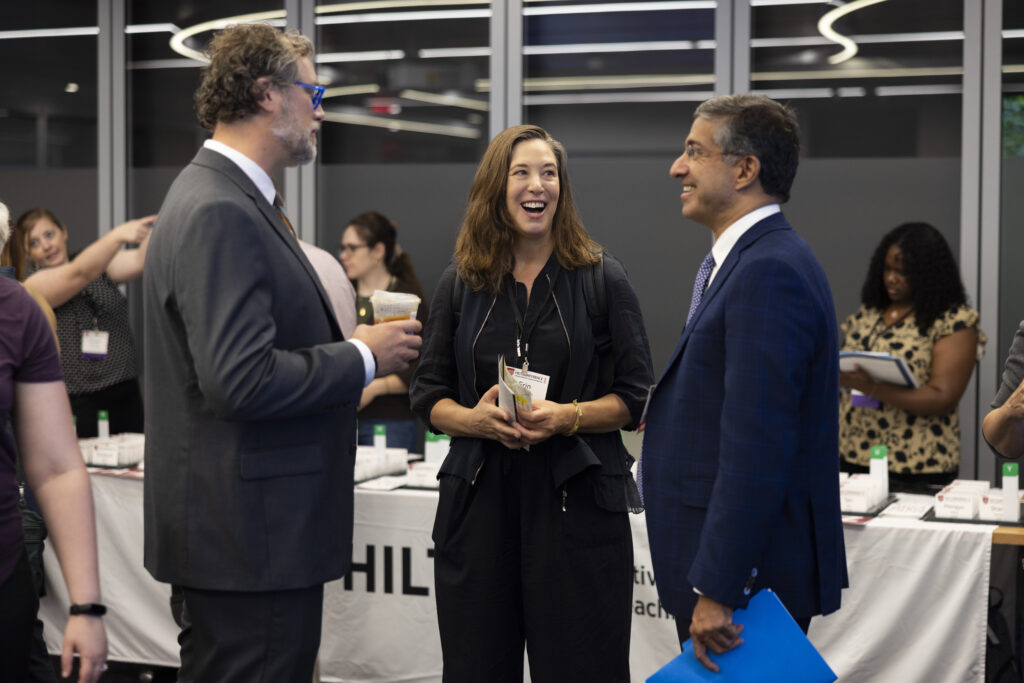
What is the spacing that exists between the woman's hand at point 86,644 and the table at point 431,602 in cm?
199

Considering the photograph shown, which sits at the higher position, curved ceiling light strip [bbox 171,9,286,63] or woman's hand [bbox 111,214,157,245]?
curved ceiling light strip [bbox 171,9,286,63]

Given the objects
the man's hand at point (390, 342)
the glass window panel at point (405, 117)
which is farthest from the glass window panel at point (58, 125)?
the man's hand at point (390, 342)

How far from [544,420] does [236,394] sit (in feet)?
2.66

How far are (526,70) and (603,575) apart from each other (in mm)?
3824

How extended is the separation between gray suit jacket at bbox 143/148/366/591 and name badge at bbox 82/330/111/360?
3153 mm

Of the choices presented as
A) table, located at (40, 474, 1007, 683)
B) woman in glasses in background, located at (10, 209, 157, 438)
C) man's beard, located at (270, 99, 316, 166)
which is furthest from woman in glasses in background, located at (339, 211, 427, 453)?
man's beard, located at (270, 99, 316, 166)

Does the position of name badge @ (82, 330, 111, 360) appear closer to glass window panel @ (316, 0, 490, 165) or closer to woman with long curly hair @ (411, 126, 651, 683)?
glass window panel @ (316, 0, 490, 165)

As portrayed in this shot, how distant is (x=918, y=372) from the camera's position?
3867 mm

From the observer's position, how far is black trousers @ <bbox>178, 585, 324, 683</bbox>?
1750 mm

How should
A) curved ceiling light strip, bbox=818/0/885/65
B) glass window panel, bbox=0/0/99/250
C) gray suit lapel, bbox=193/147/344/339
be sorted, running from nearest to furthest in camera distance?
gray suit lapel, bbox=193/147/344/339
curved ceiling light strip, bbox=818/0/885/65
glass window panel, bbox=0/0/99/250

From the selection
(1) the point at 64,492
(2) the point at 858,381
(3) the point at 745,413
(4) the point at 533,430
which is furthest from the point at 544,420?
(2) the point at 858,381

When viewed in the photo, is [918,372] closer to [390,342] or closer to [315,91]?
[390,342]

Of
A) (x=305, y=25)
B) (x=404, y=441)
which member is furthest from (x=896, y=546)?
(x=305, y=25)

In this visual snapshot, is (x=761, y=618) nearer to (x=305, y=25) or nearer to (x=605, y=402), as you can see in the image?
(x=605, y=402)
